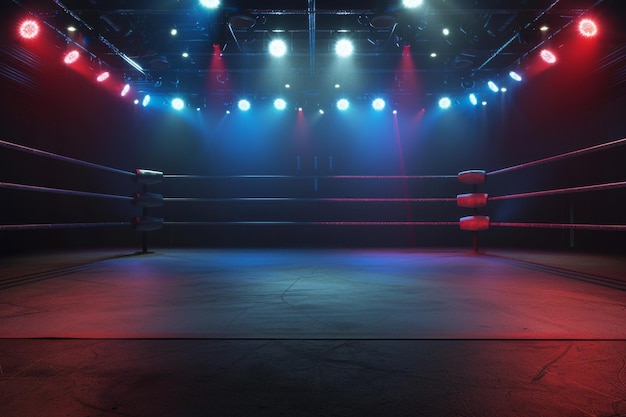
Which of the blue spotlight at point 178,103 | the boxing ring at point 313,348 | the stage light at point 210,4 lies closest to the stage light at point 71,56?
the blue spotlight at point 178,103

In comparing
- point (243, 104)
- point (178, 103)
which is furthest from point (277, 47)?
point (178, 103)

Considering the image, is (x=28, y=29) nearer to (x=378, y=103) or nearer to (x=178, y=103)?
(x=178, y=103)

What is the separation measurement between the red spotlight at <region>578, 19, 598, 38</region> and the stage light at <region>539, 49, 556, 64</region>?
837 mm

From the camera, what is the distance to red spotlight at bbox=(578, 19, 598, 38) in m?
5.20

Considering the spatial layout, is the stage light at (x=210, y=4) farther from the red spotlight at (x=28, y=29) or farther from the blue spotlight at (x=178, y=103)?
the blue spotlight at (x=178, y=103)

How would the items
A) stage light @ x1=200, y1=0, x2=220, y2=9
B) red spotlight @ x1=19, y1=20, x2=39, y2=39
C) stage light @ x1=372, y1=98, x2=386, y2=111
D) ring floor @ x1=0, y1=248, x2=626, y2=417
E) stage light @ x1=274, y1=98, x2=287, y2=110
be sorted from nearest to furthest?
ring floor @ x1=0, y1=248, x2=626, y2=417, stage light @ x1=200, y1=0, x2=220, y2=9, red spotlight @ x1=19, y1=20, x2=39, y2=39, stage light @ x1=274, y1=98, x2=287, y2=110, stage light @ x1=372, y1=98, x2=386, y2=111

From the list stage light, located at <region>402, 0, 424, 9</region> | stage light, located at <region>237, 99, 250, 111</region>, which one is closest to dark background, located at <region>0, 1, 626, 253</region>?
stage light, located at <region>237, 99, 250, 111</region>

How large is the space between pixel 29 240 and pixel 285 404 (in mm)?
7262

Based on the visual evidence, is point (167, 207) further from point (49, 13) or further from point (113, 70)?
Answer: point (49, 13)

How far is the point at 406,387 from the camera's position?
1.02m

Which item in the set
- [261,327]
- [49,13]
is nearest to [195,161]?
[49,13]

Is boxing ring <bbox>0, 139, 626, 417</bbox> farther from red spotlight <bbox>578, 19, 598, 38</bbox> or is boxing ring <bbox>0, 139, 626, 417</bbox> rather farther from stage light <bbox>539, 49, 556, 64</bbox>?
stage light <bbox>539, 49, 556, 64</bbox>

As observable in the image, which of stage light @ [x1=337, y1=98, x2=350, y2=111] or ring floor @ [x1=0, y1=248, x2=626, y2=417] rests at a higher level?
stage light @ [x1=337, y1=98, x2=350, y2=111]

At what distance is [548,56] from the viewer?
629 cm
